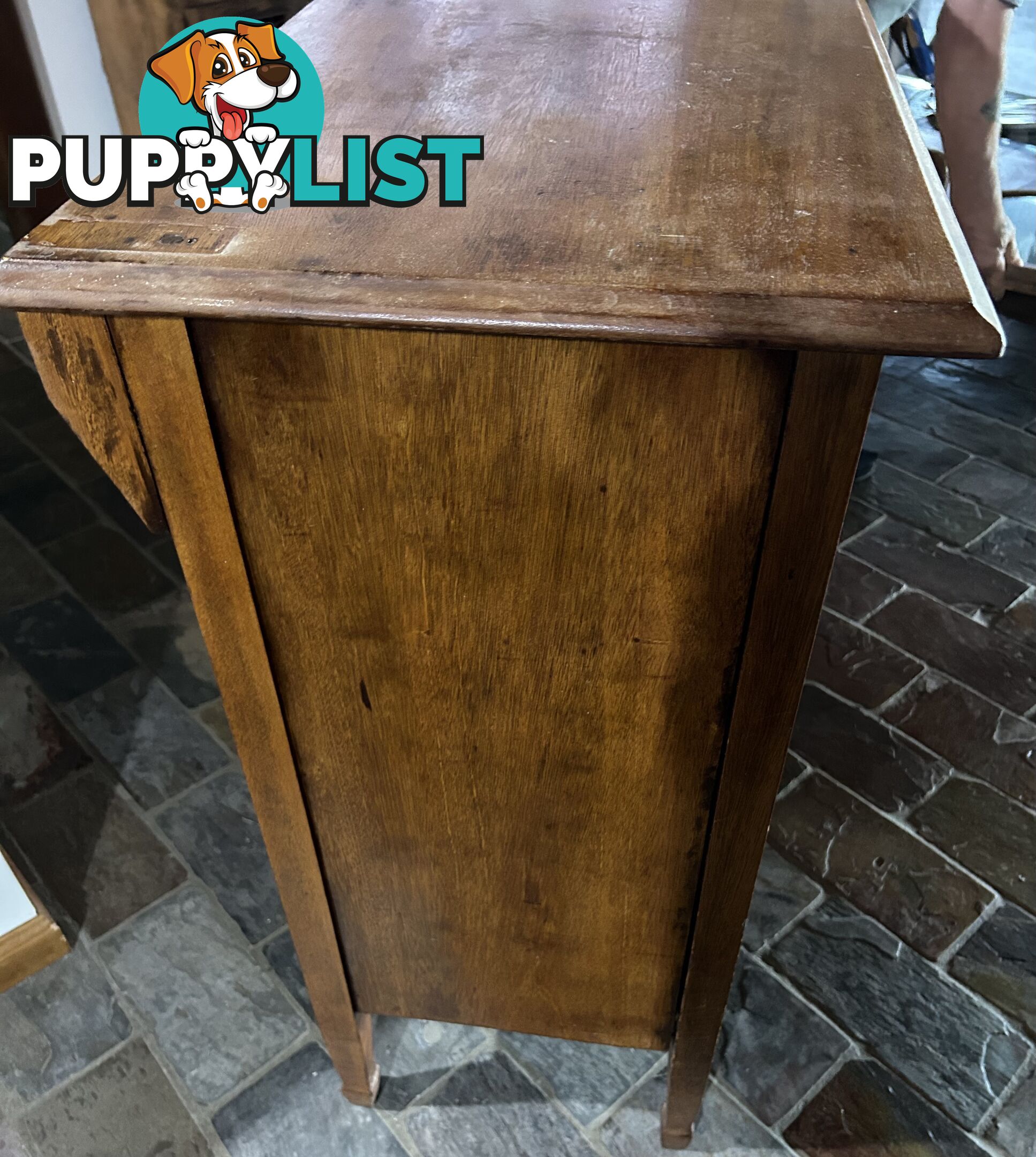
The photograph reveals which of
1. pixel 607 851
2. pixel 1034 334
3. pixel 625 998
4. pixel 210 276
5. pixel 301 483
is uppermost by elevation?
pixel 210 276

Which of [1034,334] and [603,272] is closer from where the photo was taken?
[603,272]

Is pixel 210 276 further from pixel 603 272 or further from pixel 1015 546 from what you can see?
pixel 1015 546

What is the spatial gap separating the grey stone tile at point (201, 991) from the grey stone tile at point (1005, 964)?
1095 mm

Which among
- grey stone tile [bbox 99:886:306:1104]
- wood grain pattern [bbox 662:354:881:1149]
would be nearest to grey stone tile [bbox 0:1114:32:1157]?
grey stone tile [bbox 99:886:306:1104]

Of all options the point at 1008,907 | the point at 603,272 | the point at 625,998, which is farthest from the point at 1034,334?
the point at 603,272

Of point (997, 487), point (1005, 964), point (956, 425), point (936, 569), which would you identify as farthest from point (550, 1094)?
point (956, 425)

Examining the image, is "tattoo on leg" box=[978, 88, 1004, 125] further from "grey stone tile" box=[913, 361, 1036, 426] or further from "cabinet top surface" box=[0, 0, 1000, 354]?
"grey stone tile" box=[913, 361, 1036, 426]

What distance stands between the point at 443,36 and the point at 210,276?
577mm

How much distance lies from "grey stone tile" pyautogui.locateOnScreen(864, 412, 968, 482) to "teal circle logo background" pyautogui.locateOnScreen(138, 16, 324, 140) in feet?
6.96

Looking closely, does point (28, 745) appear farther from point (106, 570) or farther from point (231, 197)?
point (231, 197)

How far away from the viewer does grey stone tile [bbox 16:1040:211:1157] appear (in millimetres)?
1429

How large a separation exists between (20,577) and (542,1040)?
1715 mm

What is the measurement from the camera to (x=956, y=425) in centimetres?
289

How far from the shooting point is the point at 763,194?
0.76 m
